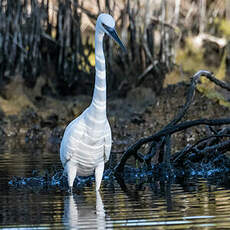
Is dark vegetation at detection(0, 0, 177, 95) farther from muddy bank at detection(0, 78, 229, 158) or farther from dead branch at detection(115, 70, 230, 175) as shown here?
dead branch at detection(115, 70, 230, 175)

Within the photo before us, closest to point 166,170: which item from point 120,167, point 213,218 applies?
→ point 120,167

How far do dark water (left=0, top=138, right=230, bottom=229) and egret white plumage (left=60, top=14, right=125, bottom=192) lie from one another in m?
0.35

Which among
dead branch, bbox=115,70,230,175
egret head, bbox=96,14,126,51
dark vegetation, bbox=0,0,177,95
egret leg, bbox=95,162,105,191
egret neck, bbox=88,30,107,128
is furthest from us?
dark vegetation, bbox=0,0,177,95

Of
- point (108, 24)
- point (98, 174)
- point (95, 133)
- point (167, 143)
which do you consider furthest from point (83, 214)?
point (167, 143)

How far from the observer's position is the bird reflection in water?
6.07 metres

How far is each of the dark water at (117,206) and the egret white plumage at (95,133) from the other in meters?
0.35

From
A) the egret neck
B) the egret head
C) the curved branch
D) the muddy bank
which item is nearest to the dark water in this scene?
the curved branch

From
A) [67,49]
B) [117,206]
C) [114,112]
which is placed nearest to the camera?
[117,206]

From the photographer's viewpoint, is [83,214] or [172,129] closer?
[83,214]

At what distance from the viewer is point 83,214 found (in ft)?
21.9

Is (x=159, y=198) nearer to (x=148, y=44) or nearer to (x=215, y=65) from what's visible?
(x=148, y=44)

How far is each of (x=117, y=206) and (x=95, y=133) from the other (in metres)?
1.18

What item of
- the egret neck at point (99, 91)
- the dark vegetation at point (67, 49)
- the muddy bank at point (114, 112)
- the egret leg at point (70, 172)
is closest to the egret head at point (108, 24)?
the egret neck at point (99, 91)

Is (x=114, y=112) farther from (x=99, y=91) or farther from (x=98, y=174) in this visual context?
(x=99, y=91)
